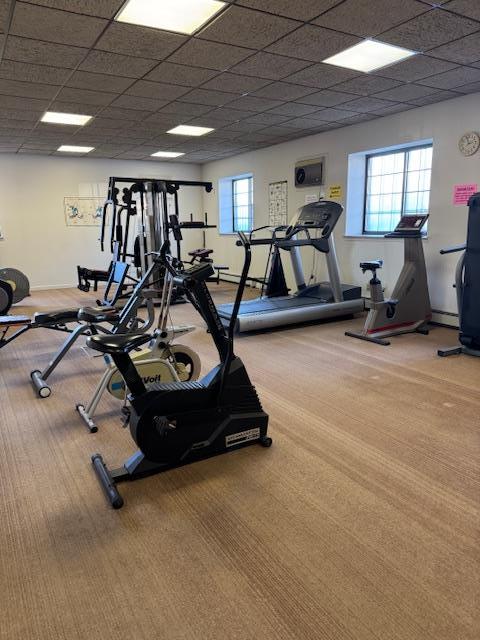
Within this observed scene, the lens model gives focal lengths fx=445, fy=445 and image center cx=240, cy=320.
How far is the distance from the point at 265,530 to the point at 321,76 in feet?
12.9

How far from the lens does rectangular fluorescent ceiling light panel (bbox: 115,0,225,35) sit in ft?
9.23

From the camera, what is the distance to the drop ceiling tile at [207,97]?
15.1ft

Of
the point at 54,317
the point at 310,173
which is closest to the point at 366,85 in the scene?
the point at 310,173

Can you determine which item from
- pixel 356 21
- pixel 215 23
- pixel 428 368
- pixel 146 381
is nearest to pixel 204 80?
pixel 215 23

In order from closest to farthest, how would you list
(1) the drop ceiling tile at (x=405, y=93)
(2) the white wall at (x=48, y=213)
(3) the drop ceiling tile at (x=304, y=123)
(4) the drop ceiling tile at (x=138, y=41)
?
(4) the drop ceiling tile at (x=138, y=41), (1) the drop ceiling tile at (x=405, y=93), (3) the drop ceiling tile at (x=304, y=123), (2) the white wall at (x=48, y=213)

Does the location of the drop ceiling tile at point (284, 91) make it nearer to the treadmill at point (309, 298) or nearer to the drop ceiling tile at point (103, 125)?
the treadmill at point (309, 298)

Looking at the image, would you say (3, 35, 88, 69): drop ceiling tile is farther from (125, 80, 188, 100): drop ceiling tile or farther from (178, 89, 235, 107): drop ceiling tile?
(178, 89, 235, 107): drop ceiling tile

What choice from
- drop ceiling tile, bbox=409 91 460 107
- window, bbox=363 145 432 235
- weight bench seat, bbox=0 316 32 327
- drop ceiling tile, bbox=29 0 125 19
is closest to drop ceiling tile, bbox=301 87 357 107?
drop ceiling tile, bbox=409 91 460 107

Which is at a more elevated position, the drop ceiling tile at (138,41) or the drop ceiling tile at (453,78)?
the drop ceiling tile at (453,78)

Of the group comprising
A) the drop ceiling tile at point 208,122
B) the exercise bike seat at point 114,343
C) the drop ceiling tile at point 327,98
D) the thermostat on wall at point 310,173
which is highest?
the drop ceiling tile at point 327,98

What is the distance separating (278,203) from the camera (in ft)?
26.0

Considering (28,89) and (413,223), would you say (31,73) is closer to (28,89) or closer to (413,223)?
(28,89)

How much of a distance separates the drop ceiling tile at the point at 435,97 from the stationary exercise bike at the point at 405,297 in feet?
4.21

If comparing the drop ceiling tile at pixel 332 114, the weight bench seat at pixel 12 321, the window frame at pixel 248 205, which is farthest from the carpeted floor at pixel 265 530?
the window frame at pixel 248 205
